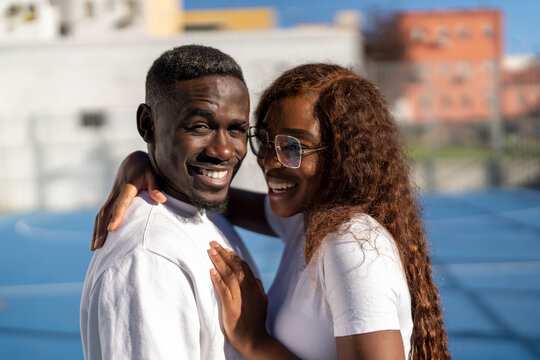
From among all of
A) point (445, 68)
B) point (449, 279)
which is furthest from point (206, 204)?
point (445, 68)

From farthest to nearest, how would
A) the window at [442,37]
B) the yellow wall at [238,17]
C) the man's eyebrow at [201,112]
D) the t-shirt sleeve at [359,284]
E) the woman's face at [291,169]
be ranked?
the window at [442,37]
the yellow wall at [238,17]
the woman's face at [291,169]
the man's eyebrow at [201,112]
the t-shirt sleeve at [359,284]

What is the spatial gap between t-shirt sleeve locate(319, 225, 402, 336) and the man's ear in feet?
2.49

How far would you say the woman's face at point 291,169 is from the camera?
2051mm

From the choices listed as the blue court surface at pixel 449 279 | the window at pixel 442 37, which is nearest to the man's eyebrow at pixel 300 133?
the blue court surface at pixel 449 279

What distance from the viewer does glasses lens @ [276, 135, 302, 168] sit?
206 cm

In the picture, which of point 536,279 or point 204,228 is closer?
point 204,228

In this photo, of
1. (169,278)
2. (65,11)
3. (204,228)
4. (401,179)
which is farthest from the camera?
A: (65,11)

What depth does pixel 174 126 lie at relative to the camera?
1.88 metres

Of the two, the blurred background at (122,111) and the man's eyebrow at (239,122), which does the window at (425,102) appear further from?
the man's eyebrow at (239,122)

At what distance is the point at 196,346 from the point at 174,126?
0.72m

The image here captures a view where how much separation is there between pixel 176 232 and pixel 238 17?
38.2 m

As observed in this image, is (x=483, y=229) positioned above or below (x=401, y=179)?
below

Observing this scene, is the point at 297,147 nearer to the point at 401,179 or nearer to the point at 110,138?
the point at 401,179

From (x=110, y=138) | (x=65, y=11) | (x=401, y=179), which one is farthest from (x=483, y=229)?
(x=65, y=11)
